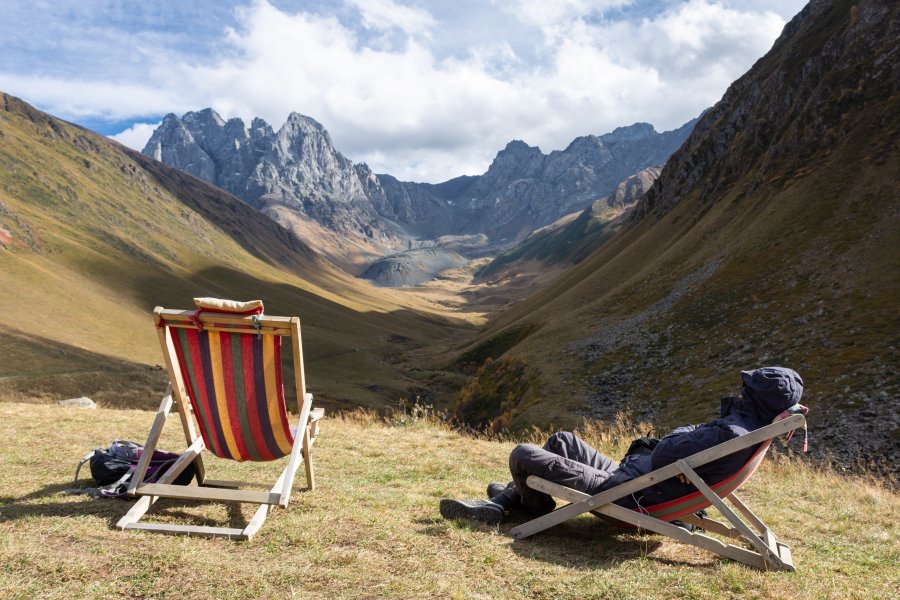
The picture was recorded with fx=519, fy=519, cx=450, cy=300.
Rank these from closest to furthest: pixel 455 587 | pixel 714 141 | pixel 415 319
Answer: pixel 455 587 < pixel 714 141 < pixel 415 319

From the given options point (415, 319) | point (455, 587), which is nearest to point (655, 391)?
point (455, 587)

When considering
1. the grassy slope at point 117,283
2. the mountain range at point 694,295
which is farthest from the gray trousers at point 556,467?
the grassy slope at point 117,283

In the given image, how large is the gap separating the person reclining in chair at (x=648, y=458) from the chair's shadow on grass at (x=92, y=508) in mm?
2961

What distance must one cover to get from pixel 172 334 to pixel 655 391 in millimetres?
31342

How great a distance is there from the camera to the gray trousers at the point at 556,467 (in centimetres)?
652

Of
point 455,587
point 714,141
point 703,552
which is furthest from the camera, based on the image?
point 714,141

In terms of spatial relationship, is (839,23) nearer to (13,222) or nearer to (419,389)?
(419,389)

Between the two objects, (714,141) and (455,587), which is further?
(714,141)

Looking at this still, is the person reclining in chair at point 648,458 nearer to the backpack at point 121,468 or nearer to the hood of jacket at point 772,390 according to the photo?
the hood of jacket at point 772,390

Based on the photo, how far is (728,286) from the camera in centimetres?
4084

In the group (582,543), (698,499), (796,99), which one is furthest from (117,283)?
(796,99)

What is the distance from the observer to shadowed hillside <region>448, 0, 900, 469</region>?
26.8 meters

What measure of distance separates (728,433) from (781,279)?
3762cm

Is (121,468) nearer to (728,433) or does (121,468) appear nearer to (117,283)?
(728,433)
